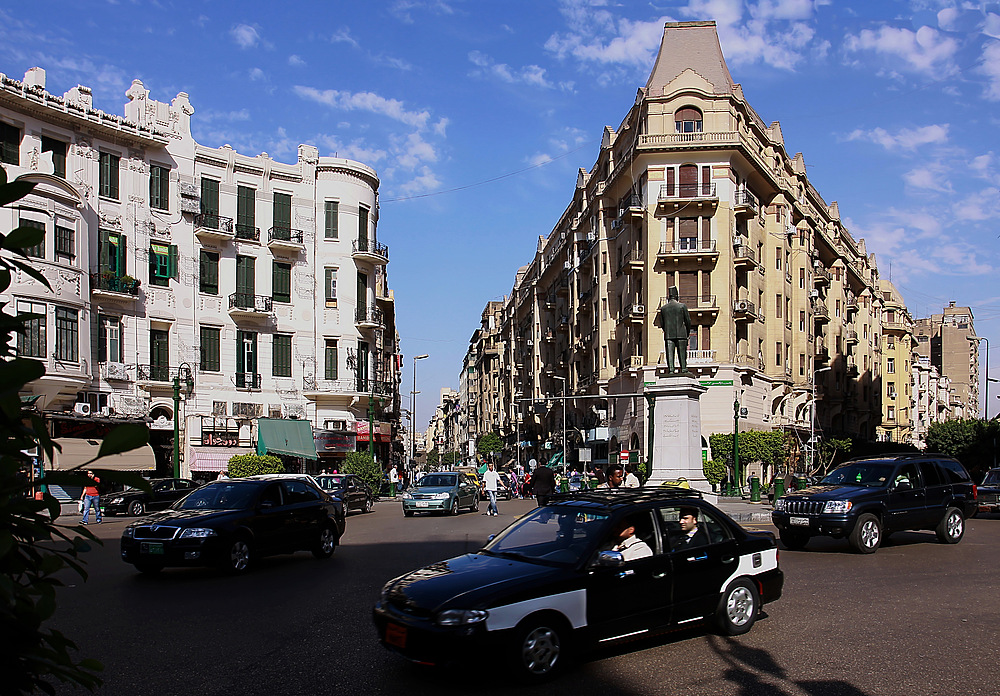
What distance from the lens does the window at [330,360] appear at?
44188mm

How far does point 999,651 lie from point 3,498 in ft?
26.6

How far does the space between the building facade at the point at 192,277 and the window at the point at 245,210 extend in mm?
90

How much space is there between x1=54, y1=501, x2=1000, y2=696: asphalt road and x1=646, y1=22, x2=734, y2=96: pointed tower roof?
40.0 m

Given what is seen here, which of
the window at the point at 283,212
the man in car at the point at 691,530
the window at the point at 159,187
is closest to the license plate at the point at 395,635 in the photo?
the man in car at the point at 691,530

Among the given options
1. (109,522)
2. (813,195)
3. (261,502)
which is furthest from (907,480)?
(813,195)

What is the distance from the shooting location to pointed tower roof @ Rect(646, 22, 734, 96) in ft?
163

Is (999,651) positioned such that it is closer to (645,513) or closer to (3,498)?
(645,513)

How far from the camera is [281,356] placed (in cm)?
4325

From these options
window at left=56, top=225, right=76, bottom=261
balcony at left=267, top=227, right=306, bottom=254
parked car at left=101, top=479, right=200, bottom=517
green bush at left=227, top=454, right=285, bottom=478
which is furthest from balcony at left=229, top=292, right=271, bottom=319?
parked car at left=101, top=479, right=200, bottom=517

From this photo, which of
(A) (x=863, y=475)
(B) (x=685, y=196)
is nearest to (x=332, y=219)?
(B) (x=685, y=196)

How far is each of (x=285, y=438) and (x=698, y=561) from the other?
35.8m

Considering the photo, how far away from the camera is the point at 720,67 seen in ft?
165

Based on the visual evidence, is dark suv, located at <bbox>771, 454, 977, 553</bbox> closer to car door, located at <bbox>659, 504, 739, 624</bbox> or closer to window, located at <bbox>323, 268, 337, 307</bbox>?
car door, located at <bbox>659, 504, 739, 624</bbox>

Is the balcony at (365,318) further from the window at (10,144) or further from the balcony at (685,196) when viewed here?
the window at (10,144)
